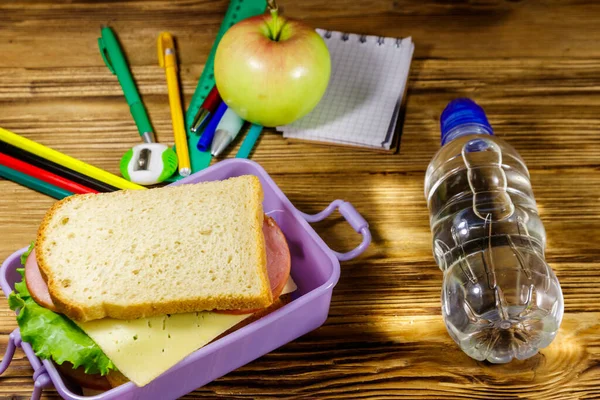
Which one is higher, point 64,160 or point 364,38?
point 364,38

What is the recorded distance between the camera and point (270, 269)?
0.85 meters

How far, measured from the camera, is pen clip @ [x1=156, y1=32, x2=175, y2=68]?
4.06ft

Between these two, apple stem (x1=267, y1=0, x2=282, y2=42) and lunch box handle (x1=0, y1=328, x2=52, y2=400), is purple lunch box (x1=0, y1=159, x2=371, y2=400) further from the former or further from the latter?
apple stem (x1=267, y1=0, x2=282, y2=42)

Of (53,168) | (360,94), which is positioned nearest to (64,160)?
(53,168)

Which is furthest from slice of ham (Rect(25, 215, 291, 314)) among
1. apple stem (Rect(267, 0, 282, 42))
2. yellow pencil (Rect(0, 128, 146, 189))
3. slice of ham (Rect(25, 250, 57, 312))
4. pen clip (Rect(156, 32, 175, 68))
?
pen clip (Rect(156, 32, 175, 68))

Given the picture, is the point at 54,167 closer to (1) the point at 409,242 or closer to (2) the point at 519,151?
(1) the point at 409,242

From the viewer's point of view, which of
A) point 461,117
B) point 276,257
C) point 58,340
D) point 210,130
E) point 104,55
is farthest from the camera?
point 104,55

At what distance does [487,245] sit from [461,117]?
0.61 ft

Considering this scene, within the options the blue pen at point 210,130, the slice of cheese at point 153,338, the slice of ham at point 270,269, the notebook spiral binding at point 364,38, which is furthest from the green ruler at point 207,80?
the slice of cheese at point 153,338

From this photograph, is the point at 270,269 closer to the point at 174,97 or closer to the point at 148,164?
the point at 148,164

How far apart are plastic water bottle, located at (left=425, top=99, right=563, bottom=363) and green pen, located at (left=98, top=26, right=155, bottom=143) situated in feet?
1.48

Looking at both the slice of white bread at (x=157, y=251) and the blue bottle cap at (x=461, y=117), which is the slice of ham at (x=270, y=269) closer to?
the slice of white bread at (x=157, y=251)

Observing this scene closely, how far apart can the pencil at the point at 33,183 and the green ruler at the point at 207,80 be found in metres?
0.20

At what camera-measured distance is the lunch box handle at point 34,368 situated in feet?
2.56
